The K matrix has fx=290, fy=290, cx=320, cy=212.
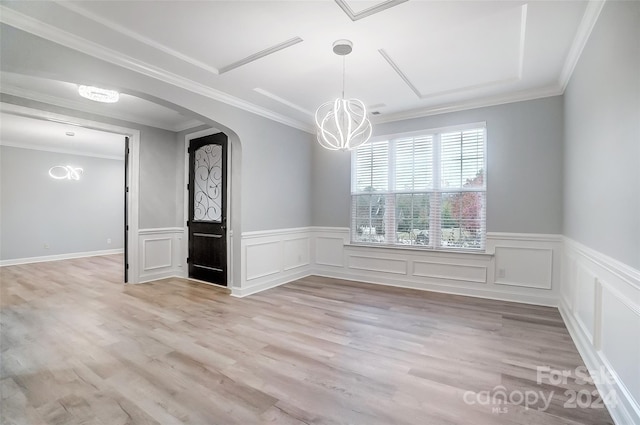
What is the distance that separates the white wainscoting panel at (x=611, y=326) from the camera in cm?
154

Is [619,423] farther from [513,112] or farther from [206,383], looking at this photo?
[513,112]

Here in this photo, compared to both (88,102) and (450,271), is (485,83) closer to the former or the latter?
(450,271)

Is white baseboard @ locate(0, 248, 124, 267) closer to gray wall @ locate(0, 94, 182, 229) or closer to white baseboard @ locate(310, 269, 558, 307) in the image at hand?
gray wall @ locate(0, 94, 182, 229)

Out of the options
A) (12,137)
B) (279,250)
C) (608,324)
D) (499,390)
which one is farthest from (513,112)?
(12,137)

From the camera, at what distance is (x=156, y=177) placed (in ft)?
17.2

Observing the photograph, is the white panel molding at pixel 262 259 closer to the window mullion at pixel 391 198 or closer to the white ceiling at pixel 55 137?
the window mullion at pixel 391 198

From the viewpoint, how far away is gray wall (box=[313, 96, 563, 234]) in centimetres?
374

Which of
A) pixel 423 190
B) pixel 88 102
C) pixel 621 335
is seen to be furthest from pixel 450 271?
pixel 88 102

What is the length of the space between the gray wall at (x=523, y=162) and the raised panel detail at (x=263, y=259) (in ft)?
10.6

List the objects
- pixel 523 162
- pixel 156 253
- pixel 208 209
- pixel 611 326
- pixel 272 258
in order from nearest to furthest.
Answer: pixel 611 326
pixel 523 162
pixel 272 258
pixel 208 209
pixel 156 253

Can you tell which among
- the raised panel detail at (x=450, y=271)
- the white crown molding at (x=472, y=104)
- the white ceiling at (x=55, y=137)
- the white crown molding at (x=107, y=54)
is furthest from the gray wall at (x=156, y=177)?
the raised panel detail at (x=450, y=271)

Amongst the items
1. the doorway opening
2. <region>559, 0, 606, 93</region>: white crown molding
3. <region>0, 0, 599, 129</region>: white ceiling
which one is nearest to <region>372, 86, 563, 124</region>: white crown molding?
<region>0, 0, 599, 129</region>: white ceiling

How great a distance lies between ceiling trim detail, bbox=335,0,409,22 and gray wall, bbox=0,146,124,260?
8.24 m

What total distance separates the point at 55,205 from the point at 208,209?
501cm
